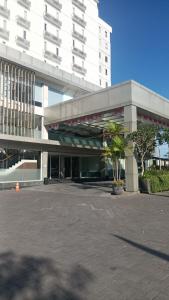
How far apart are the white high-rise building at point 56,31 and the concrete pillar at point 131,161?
2764 centimetres

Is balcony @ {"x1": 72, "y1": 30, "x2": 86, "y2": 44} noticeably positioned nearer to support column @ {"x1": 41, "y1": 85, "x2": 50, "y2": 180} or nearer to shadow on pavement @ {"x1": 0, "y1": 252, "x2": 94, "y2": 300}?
support column @ {"x1": 41, "y1": 85, "x2": 50, "y2": 180}

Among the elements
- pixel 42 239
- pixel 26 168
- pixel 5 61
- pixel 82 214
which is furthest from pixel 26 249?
pixel 5 61

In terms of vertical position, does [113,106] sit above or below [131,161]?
above

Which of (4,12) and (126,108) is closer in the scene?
(126,108)

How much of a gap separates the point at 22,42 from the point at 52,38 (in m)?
5.95

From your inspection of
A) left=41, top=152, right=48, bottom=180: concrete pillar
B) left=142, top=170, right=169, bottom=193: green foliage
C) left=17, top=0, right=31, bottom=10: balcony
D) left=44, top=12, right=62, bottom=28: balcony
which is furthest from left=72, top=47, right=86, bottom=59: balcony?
left=142, top=170, right=169, bottom=193: green foliage

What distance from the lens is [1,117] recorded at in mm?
22750

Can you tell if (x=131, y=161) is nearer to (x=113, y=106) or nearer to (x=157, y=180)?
(x=157, y=180)

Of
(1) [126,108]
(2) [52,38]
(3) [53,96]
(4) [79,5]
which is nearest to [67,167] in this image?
(3) [53,96]

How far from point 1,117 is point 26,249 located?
59.0 ft

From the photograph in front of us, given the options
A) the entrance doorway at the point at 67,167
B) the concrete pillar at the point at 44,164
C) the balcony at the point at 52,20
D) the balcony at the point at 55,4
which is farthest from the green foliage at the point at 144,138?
the balcony at the point at 55,4

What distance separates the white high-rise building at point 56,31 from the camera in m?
40.4

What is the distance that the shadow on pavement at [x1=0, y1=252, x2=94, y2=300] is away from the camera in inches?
164

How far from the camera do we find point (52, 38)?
44812 millimetres
